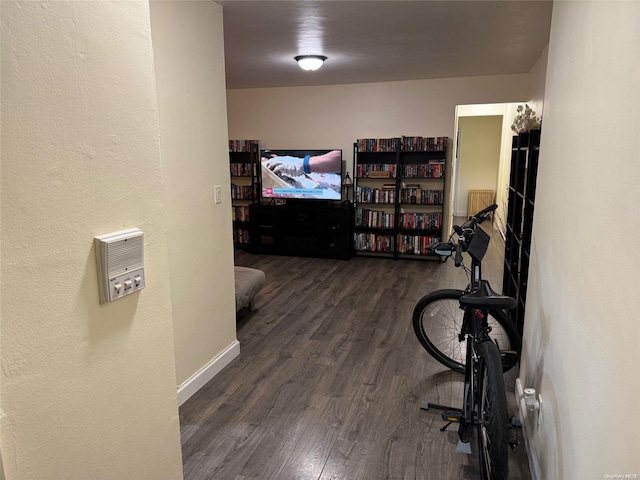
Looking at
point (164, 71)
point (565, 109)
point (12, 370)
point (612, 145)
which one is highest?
point (164, 71)

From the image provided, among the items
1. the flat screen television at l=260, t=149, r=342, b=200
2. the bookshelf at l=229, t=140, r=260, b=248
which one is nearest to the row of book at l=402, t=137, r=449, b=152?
the flat screen television at l=260, t=149, r=342, b=200

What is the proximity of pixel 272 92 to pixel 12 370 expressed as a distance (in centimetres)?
620

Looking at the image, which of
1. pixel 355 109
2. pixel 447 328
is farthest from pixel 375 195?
pixel 447 328

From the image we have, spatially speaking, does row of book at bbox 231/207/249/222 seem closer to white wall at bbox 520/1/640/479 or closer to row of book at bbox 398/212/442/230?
row of book at bbox 398/212/442/230

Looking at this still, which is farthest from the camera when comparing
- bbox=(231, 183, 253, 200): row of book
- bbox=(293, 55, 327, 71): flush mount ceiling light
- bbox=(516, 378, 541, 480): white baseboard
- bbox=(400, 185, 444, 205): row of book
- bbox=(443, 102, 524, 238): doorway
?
bbox=(443, 102, 524, 238): doorway

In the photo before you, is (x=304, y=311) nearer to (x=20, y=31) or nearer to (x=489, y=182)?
(x=20, y=31)

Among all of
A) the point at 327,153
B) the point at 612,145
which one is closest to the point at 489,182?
the point at 327,153

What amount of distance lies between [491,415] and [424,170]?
4.57 m

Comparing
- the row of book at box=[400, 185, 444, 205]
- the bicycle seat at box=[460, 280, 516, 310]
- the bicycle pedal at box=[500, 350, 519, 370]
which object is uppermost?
the row of book at box=[400, 185, 444, 205]

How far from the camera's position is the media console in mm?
6051

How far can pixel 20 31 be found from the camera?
772 millimetres

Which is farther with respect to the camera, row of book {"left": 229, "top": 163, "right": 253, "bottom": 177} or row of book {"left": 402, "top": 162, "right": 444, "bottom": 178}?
row of book {"left": 229, "top": 163, "right": 253, "bottom": 177}

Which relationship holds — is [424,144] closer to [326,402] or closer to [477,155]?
[326,402]

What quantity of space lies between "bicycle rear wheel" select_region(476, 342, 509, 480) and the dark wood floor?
280 millimetres
